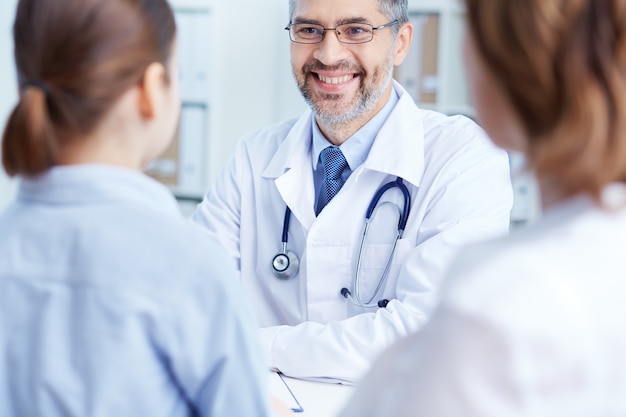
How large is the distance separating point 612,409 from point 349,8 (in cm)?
140

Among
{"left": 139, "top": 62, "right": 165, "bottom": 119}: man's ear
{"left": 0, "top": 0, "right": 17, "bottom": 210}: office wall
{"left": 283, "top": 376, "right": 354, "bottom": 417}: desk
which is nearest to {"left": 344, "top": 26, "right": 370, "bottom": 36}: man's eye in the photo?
{"left": 283, "top": 376, "right": 354, "bottom": 417}: desk

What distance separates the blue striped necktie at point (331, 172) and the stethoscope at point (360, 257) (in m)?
0.09

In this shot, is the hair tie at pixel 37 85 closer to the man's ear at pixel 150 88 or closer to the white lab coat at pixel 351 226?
the man's ear at pixel 150 88

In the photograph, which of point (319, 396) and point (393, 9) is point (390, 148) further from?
point (319, 396)

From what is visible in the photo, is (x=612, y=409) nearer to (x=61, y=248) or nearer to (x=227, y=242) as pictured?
(x=61, y=248)

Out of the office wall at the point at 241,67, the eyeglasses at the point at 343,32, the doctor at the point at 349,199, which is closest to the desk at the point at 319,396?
the doctor at the point at 349,199

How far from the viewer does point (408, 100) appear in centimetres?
194

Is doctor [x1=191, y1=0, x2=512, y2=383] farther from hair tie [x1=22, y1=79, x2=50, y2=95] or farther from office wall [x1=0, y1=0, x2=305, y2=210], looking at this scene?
office wall [x1=0, y1=0, x2=305, y2=210]

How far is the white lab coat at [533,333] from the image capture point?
2.04ft

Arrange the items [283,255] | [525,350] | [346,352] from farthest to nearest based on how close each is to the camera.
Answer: [283,255] → [346,352] → [525,350]

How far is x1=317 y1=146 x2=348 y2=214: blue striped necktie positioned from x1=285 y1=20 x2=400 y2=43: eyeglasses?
27 cm

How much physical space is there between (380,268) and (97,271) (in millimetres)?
951

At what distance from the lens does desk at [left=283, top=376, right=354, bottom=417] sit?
1.35m

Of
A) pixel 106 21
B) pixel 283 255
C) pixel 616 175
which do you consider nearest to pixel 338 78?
pixel 283 255
